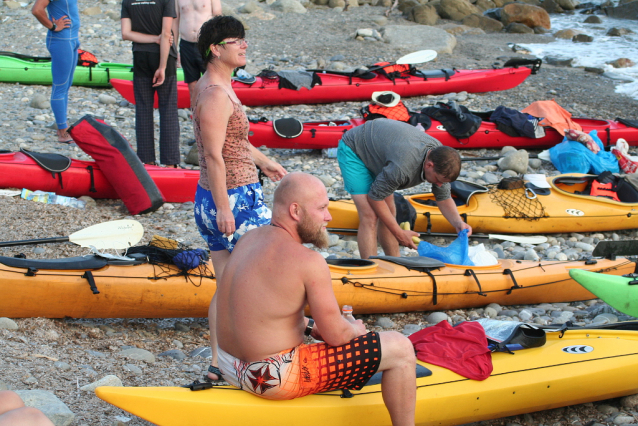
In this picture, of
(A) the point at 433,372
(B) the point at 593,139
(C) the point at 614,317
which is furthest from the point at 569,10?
(A) the point at 433,372

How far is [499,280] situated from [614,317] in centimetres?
80

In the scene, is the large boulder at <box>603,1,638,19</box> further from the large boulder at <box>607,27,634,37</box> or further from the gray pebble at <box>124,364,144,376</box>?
the gray pebble at <box>124,364,144,376</box>

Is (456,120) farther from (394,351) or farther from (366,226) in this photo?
(394,351)

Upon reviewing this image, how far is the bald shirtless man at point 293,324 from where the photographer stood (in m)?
2.25

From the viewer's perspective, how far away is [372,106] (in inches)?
281

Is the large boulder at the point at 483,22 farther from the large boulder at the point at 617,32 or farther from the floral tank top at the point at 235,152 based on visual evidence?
the floral tank top at the point at 235,152

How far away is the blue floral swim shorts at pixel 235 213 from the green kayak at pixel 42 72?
627cm

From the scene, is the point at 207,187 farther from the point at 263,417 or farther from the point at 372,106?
the point at 372,106

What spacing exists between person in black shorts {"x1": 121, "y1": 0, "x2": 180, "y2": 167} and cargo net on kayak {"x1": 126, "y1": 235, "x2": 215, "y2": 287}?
2214mm

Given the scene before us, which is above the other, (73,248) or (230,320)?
(230,320)

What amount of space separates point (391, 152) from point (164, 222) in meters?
2.27

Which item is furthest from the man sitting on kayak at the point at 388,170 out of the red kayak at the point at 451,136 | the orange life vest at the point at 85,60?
the orange life vest at the point at 85,60

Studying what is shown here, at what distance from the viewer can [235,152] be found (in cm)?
281

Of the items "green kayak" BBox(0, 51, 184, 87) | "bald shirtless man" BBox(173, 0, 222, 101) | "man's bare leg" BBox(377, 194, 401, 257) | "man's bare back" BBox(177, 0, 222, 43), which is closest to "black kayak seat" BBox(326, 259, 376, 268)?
"man's bare leg" BBox(377, 194, 401, 257)
